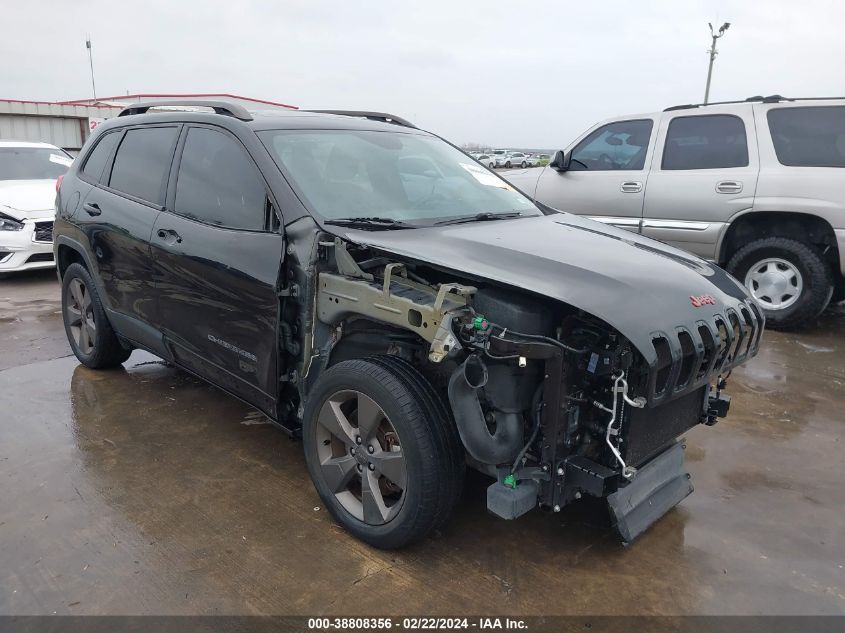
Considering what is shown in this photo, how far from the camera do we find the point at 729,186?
19.5 ft

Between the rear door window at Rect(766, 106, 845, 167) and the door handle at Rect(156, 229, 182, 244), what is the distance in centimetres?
513

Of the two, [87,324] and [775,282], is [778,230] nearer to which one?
[775,282]

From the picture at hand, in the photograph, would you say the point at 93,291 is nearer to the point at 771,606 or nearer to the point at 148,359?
the point at 148,359

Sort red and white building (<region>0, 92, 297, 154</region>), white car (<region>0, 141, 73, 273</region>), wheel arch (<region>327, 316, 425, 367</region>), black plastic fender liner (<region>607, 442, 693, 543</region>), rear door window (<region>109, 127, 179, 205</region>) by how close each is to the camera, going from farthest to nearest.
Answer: red and white building (<region>0, 92, 297, 154</region>), white car (<region>0, 141, 73, 273</region>), rear door window (<region>109, 127, 179, 205</region>), wheel arch (<region>327, 316, 425, 367</region>), black plastic fender liner (<region>607, 442, 693, 543</region>)

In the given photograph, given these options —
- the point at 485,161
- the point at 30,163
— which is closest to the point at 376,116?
the point at 30,163

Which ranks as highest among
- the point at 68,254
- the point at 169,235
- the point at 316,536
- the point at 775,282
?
the point at 169,235

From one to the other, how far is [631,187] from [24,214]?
6951mm

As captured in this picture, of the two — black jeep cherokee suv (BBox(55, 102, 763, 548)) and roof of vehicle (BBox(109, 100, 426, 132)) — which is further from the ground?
roof of vehicle (BBox(109, 100, 426, 132))

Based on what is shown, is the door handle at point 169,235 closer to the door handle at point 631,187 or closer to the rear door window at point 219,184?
the rear door window at point 219,184

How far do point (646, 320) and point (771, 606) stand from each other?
1184 millimetres

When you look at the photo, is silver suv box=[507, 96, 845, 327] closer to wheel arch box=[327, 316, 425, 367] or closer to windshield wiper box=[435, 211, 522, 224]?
windshield wiper box=[435, 211, 522, 224]

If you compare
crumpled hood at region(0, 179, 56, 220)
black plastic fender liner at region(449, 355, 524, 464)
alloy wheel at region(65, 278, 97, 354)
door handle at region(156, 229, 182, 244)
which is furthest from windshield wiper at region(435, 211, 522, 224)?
crumpled hood at region(0, 179, 56, 220)

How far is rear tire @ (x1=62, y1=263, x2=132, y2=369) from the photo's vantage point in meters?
4.42

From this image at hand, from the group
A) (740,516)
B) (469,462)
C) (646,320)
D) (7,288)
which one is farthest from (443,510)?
(7,288)
